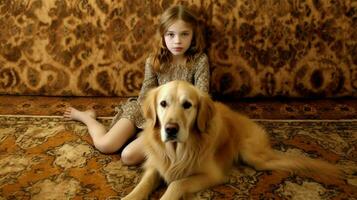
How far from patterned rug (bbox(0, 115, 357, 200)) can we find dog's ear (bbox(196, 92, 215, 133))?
0.31 m

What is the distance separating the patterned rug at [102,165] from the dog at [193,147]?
6 centimetres

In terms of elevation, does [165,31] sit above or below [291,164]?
above

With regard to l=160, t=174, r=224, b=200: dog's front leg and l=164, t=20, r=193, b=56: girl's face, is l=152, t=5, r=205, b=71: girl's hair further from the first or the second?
l=160, t=174, r=224, b=200: dog's front leg

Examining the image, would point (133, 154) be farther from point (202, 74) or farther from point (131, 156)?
point (202, 74)

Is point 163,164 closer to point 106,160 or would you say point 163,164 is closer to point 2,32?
point 106,160

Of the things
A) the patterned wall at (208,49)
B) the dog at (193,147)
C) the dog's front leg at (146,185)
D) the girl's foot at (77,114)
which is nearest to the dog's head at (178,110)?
the dog at (193,147)

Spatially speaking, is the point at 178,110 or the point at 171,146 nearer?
the point at 178,110

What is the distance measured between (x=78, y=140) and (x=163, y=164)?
0.67 meters

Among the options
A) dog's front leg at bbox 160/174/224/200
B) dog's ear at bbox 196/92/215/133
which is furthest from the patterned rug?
dog's ear at bbox 196/92/215/133

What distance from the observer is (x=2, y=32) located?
2562mm

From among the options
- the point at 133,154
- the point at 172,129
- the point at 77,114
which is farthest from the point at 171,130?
the point at 77,114

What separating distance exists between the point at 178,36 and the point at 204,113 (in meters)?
0.58

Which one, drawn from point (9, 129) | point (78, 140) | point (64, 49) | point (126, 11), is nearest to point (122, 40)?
point (126, 11)

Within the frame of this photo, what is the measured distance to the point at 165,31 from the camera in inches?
82.4
